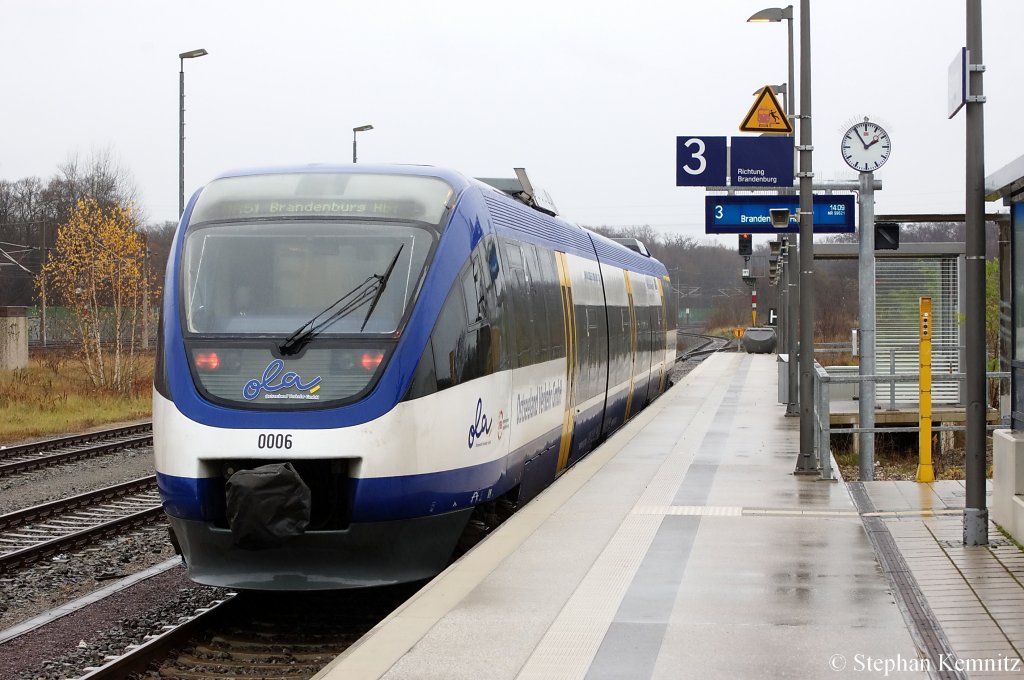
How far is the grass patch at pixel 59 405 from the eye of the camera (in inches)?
869

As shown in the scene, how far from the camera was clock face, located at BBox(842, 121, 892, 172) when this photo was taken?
555 inches

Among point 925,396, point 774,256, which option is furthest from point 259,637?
point 774,256

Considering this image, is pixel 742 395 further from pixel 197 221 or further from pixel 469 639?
pixel 469 639

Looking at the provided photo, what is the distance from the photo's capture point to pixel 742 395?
1077 inches

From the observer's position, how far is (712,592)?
23.7 feet

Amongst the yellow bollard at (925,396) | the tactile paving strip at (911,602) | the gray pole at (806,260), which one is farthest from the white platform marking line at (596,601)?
the yellow bollard at (925,396)

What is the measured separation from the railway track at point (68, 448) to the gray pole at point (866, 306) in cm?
Answer: 1067

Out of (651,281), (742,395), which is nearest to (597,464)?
(651,281)

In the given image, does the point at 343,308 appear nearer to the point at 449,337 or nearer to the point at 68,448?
the point at 449,337

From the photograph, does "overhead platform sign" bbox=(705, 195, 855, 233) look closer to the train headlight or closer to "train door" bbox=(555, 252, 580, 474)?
"train door" bbox=(555, 252, 580, 474)

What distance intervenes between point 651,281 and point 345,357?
17386mm

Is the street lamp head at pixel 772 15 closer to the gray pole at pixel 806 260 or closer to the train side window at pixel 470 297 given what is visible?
the gray pole at pixel 806 260

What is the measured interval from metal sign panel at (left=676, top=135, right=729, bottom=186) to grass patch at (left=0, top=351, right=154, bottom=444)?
38.4ft

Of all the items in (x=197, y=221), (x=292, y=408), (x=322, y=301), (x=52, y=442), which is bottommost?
(x=52, y=442)
